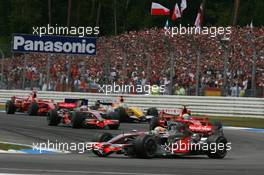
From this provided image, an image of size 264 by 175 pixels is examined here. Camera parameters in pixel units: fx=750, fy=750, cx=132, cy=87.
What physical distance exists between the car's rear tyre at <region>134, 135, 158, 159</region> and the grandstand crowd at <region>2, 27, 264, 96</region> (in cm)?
1382

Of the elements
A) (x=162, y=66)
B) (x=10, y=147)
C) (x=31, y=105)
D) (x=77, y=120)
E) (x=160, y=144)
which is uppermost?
(x=162, y=66)

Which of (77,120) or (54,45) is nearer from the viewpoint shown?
(77,120)

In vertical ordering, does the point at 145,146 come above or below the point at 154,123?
below

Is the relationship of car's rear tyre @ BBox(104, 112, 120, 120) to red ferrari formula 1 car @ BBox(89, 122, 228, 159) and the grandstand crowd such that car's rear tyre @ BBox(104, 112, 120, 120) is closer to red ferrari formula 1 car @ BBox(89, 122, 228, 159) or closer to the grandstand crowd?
the grandstand crowd

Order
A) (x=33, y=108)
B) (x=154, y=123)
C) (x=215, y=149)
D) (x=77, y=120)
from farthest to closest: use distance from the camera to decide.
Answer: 1. (x=33, y=108)
2. (x=77, y=120)
3. (x=154, y=123)
4. (x=215, y=149)

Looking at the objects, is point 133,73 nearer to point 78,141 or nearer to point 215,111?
point 215,111

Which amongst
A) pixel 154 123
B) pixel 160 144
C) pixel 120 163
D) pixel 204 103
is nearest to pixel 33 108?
pixel 204 103

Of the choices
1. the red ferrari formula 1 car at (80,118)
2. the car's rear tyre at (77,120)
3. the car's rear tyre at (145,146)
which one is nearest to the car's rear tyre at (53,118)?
the red ferrari formula 1 car at (80,118)

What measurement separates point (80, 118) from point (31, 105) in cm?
751

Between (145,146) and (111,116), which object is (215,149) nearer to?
(145,146)

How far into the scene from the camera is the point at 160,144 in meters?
15.5

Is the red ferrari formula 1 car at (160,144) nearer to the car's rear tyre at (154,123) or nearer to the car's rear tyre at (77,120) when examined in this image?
the car's rear tyre at (154,123)

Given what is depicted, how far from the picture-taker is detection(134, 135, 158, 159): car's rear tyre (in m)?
14.8

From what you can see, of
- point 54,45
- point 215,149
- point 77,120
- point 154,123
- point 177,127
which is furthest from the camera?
point 54,45
